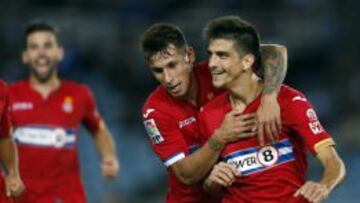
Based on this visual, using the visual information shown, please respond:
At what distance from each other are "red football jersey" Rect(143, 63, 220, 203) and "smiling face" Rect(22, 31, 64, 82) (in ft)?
7.97

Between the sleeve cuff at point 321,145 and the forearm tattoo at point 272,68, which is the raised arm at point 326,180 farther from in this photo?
the forearm tattoo at point 272,68

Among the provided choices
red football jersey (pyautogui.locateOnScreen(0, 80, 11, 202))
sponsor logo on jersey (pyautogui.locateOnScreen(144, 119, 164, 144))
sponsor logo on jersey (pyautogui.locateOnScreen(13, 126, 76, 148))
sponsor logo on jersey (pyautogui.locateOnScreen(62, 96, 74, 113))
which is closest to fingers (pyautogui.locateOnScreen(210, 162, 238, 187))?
sponsor logo on jersey (pyautogui.locateOnScreen(144, 119, 164, 144))

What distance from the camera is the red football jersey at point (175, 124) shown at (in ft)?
21.0

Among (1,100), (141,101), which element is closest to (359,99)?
(141,101)

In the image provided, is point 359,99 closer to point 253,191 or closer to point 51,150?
point 51,150

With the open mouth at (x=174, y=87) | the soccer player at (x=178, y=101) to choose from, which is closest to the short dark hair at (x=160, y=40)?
the soccer player at (x=178, y=101)

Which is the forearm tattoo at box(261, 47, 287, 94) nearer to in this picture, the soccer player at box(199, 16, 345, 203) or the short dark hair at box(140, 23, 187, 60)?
the soccer player at box(199, 16, 345, 203)

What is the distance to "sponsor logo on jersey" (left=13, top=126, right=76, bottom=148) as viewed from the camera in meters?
8.55

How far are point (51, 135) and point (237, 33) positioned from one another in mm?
2988

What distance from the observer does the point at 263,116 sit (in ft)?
19.1

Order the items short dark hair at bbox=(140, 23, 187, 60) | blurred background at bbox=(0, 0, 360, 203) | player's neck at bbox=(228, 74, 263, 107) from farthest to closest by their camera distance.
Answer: blurred background at bbox=(0, 0, 360, 203), short dark hair at bbox=(140, 23, 187, 60), player's neck at bbox=(228, 74, 263, 107)

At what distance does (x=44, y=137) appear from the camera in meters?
8.58

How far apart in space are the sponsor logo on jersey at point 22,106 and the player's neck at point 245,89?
2.99 m

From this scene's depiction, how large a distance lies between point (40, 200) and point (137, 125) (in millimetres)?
4859
